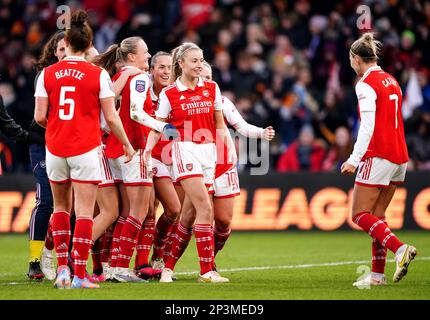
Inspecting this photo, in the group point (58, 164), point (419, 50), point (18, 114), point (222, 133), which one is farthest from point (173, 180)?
point (419, 50)

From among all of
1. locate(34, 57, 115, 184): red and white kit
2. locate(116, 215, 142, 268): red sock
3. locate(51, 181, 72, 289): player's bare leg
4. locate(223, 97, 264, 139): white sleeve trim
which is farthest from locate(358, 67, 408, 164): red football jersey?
locate(51, 181, 72, 289): player's bare leg

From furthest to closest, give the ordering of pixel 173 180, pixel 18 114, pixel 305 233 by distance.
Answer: pixel 18 114 < pixel 305 233 < pixel 173 180

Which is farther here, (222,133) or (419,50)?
(419,50)

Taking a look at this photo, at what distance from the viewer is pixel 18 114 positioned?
18672 mm

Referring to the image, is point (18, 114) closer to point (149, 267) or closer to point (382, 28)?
point (382, 28)

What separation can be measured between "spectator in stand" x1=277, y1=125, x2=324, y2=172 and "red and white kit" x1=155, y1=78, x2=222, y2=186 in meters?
8.66

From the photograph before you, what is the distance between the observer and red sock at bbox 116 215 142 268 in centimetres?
991

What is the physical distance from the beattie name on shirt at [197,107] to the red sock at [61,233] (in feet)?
5.33

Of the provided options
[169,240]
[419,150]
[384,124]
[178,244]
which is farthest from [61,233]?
[419,150]

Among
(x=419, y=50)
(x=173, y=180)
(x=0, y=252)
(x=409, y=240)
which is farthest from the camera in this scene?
(x=419, y=50)

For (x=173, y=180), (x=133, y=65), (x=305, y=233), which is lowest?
(x=305, y=233)

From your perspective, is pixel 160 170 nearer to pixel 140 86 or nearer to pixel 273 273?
pixel 140 86

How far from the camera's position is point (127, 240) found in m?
9.94

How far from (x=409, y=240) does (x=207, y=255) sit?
20.4 ft
